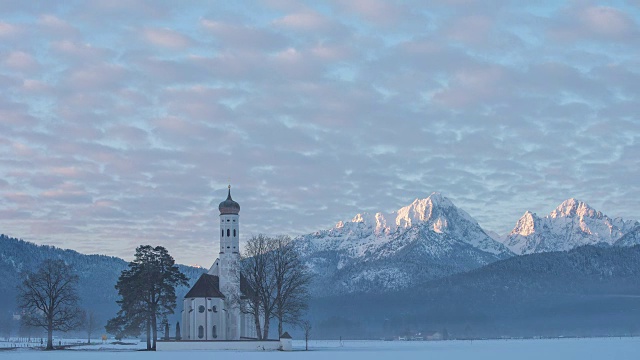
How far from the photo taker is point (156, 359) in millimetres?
103250

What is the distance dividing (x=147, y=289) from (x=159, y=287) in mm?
1715

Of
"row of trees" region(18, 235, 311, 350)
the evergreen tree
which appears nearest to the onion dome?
"row of trees" region(18, 235, 311, 350)

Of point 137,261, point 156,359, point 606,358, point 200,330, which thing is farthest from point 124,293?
point 606,358

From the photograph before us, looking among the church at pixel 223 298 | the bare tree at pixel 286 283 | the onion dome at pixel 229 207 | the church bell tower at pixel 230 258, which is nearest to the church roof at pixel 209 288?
the church at pixel 223 298

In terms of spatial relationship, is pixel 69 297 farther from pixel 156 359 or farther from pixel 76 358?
pixel 156 359

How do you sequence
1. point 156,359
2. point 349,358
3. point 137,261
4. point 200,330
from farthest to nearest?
1. point 200,330
2. point 137,261
3. point 349,358
4. point 156,359

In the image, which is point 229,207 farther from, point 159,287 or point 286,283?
point 159,287

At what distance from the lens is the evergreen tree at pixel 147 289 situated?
5197 inches

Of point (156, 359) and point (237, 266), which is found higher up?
point (237, 266)

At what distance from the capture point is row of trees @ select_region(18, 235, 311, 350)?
13250 cm

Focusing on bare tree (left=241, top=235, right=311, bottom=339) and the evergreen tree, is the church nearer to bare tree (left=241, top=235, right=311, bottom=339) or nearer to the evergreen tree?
bare tree (left=241, top=235, right=311, bottom=339)

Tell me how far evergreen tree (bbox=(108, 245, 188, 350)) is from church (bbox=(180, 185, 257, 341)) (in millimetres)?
12651

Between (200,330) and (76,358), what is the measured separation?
3882 centimetres

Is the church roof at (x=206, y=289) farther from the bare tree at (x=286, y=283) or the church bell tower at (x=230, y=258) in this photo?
the bare tree at (x=286, y=283)
